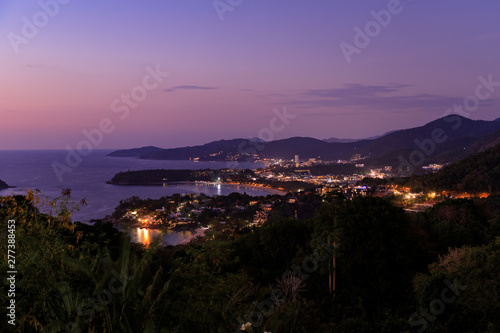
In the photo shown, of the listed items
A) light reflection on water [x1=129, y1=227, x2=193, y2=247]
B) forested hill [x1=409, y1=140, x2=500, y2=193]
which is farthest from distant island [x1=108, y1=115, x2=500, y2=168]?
light reflection on water [x1=129, y1=227, x2=193, y2=247]

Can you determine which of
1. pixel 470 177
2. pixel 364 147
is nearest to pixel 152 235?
pixel 470 177

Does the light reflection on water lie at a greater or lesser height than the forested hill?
lesser

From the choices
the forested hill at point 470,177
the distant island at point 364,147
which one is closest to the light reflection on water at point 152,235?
the forested hill at point 470,177

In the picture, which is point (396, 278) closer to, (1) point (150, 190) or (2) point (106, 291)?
(2) point (106, 291)

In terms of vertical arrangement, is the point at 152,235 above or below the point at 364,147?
below

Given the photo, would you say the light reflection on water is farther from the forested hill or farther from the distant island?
the distant island

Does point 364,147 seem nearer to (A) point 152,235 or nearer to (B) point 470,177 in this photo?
(B) point 470,177

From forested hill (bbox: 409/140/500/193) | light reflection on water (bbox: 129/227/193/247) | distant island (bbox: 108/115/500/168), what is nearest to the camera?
light reflection on water (bbox: 129/227/193/247)

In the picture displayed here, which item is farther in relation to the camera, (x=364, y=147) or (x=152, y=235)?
(x=364, y=147)
